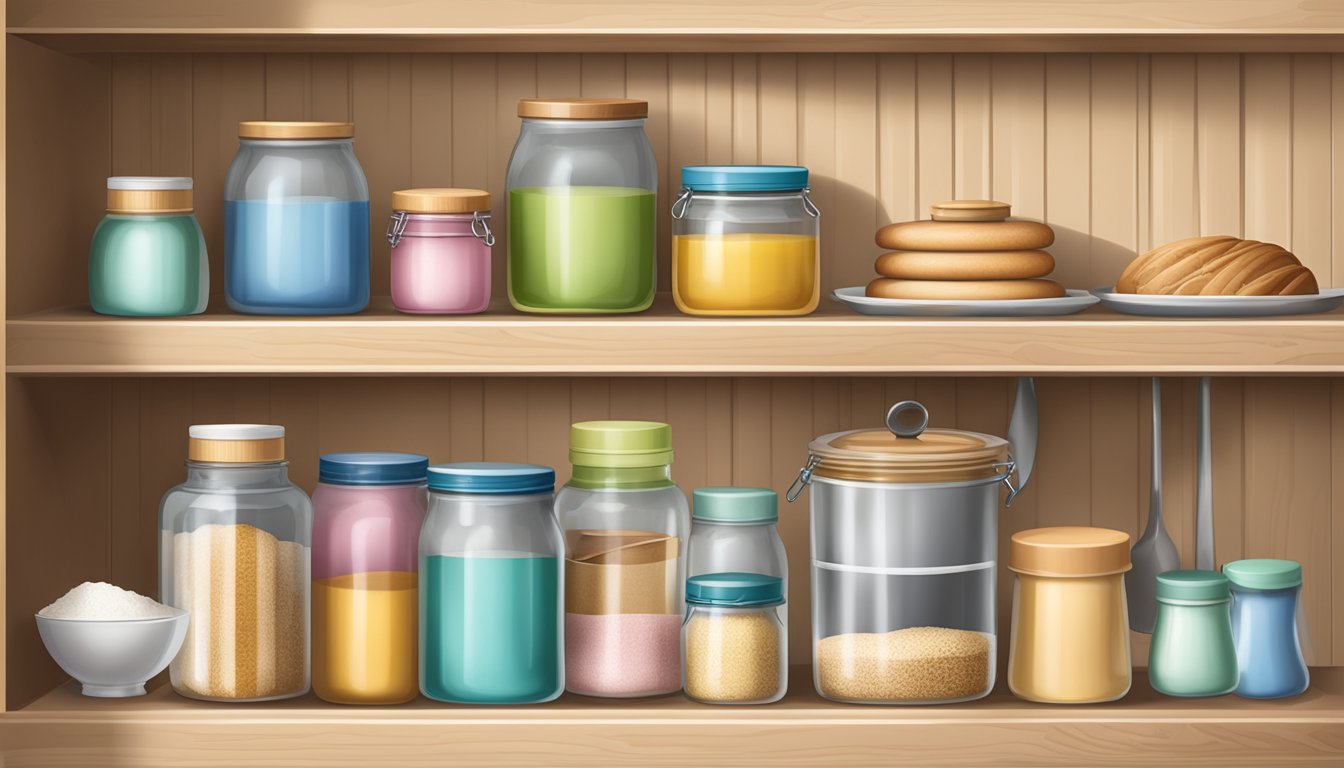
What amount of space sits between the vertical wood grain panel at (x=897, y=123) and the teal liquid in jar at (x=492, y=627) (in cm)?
50

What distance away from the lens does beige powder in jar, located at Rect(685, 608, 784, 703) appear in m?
1.46

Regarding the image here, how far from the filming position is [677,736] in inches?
56.8

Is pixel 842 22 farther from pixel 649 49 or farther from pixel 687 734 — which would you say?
pixel 687 734

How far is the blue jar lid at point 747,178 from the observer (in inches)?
59.2

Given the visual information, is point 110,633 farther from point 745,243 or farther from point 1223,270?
point 1223,270

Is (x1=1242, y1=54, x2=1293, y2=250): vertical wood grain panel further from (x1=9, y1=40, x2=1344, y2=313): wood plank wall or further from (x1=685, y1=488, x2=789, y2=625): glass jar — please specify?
(x1=685, y1=488, x2=789, y2=625): glass jar

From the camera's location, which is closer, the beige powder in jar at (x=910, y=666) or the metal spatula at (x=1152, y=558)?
the beige powder in jar at (x=910, y=666)

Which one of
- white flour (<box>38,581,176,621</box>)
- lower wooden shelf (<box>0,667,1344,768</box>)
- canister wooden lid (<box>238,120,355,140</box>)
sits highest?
canister wooden lid (<box>238,120,355,140</box>)

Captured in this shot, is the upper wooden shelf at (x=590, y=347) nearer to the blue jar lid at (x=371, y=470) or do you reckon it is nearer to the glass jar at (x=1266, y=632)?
the blue jar lid at (x=371, y=470)

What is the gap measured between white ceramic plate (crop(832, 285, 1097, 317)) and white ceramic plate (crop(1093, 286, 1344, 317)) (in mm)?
49

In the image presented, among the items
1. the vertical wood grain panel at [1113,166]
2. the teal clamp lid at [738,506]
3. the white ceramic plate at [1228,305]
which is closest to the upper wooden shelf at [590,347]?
the white ceramic plate at [1228,305]

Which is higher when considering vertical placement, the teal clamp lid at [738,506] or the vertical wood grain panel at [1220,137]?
the vertical wood grain panel at [1220,137]

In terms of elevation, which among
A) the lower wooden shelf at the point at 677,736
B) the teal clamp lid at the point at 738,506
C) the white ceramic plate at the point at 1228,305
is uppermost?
the white ceramic plate at the point at 1228,305

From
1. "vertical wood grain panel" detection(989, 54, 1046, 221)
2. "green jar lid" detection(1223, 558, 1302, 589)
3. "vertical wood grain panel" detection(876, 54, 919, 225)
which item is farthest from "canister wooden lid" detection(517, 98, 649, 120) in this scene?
"green jar lid" detection(1223, 558, 1302, 589)
